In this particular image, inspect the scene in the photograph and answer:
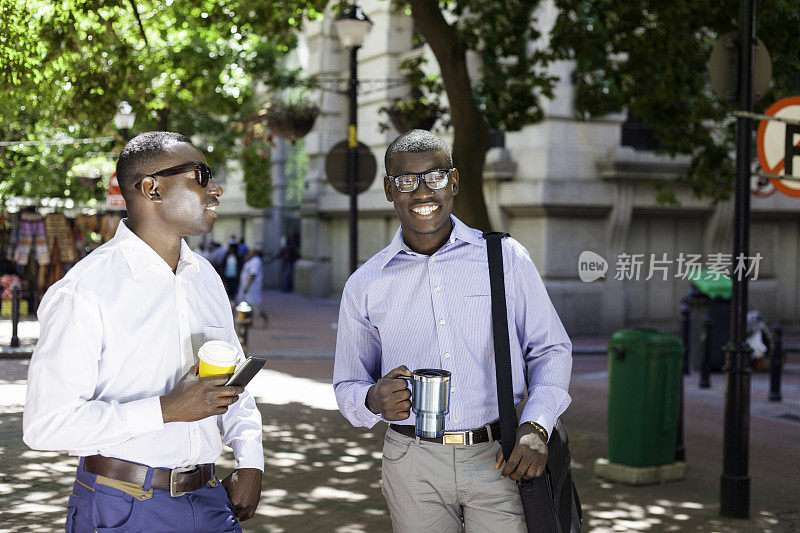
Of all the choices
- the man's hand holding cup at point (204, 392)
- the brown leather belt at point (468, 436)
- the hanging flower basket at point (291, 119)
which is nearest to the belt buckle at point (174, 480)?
the man's hand holding cup at point (204, 392)

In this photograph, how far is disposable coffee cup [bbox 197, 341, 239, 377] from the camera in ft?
8.96

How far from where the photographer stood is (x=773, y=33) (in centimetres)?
1059

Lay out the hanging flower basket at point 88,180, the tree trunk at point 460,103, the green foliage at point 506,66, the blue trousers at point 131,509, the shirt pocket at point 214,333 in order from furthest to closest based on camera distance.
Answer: the hanging flower basket at point 88,180, the green foliage at point 506,66, the tree trunk at point 460,103, the shirt pocket at point 214,333, the blue trousers at point 131,509

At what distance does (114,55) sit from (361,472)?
539cm

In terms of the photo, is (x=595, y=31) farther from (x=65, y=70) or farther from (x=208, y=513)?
(x=208, y=513)

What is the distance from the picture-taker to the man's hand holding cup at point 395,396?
3.05m

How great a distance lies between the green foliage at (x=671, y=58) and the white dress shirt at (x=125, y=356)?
877 centimetres

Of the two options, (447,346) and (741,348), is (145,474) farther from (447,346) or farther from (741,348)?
(741,348)

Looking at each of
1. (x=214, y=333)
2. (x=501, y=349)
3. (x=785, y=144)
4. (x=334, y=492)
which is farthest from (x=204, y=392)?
(x=785, y=144)

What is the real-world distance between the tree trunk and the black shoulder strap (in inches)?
239

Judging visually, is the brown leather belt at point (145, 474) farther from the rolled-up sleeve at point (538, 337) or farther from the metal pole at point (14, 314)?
the metal pole at point (14, 314)

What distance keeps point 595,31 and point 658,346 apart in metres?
5.79

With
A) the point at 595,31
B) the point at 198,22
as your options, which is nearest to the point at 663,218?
the point at 595,31

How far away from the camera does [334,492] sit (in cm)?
712
